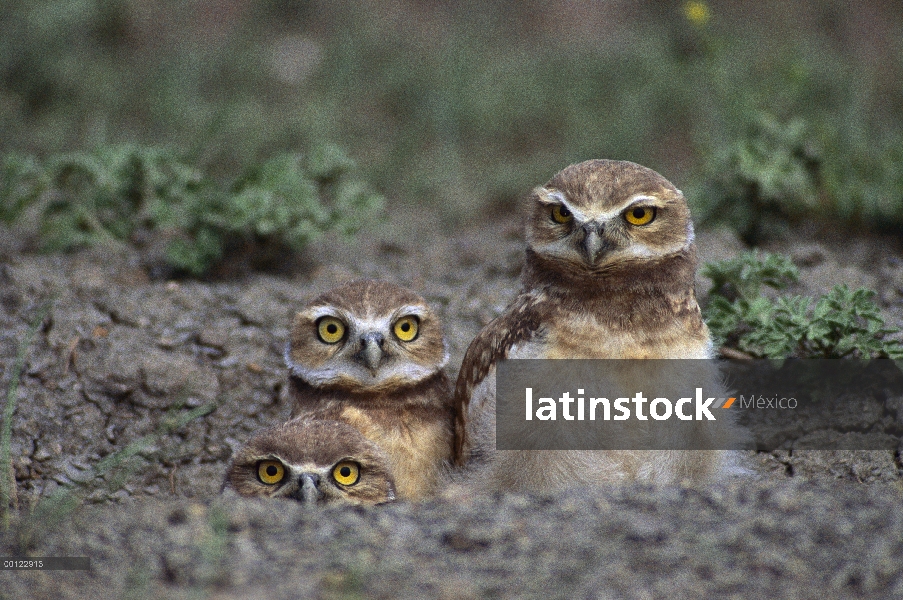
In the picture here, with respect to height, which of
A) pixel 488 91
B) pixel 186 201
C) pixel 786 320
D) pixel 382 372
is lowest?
pixel 382 372

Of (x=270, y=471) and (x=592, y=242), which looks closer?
(x=592, y=242)

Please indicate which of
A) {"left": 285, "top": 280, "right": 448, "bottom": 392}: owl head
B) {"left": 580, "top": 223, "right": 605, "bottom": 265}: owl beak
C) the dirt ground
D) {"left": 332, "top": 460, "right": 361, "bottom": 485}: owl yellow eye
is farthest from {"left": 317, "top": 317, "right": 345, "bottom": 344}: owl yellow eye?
{"left": 580, "top": 223, "right": 605, "bottom": 265}: owl beak

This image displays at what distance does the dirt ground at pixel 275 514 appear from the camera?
2885 mm

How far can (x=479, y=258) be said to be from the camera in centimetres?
645

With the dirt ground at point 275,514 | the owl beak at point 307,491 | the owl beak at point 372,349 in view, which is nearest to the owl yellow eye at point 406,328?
the owl beak at point 372,349

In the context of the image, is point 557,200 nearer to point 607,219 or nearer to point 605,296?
point 607,219

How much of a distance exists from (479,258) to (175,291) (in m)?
1.80

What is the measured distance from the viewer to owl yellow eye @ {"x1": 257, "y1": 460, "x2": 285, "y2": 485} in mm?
4066

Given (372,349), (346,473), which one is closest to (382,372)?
(372,349)

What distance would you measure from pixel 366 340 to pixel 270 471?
2.13 ft

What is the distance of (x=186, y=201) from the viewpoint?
5.94 metres

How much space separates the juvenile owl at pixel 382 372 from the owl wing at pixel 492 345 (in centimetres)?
14

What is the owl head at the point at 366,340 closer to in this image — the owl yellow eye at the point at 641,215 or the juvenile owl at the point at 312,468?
the juvenile owl at the point at 312,468

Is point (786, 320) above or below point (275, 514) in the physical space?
above
